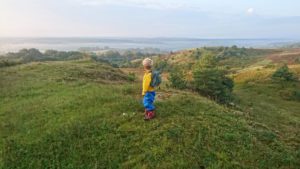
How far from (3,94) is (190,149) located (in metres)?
10.6

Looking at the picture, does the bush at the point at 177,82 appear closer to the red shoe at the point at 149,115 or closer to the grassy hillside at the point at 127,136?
the grassy hillside at the point at 127,136

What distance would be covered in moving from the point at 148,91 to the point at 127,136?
176 cm

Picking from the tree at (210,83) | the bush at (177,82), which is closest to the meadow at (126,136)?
the bush at (177,82)

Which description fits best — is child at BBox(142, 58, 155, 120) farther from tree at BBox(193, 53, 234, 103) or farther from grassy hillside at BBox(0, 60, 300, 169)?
tree at BBox(193, 53, 234, 103)

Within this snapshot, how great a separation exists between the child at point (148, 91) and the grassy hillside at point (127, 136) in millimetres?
308

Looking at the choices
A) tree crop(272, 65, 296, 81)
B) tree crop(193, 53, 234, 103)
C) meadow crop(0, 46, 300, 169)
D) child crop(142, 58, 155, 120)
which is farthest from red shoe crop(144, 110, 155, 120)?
tree crop(272, 65, 296, 81)

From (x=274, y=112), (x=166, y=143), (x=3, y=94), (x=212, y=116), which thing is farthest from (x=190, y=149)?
(x=274, y=112)

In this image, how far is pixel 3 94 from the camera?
681 inches

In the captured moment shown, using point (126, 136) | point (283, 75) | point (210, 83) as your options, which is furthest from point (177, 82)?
point (283, 75)

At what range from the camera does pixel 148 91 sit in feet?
40.2

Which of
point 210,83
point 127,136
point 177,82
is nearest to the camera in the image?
point 127,136

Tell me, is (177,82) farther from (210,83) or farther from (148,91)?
(148,91)

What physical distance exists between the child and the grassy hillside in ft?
1.01

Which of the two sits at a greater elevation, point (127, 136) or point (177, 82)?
point (127, 136)
